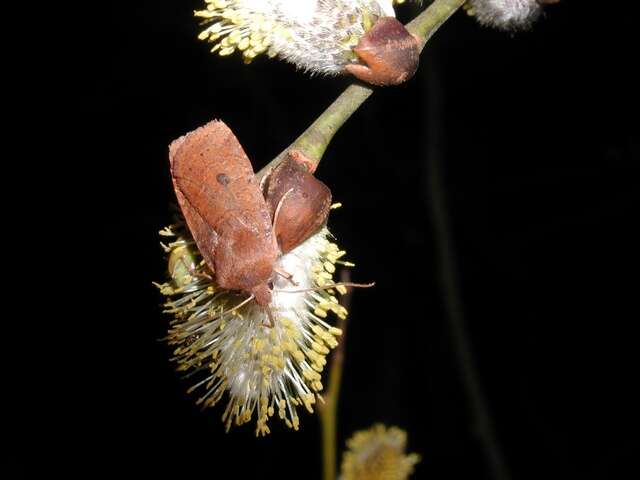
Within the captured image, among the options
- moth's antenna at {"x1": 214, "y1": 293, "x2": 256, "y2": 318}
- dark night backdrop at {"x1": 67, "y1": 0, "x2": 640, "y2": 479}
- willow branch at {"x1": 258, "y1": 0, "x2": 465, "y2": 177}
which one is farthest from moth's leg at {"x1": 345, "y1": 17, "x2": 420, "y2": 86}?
dark night backdrop at {"x1": 67, "y1": 0, "x2": 640, "y2": 479}

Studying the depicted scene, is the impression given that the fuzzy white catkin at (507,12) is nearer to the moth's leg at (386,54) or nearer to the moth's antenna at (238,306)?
the moth's leg at (386,54)

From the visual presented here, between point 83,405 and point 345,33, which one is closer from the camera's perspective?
point 345,33

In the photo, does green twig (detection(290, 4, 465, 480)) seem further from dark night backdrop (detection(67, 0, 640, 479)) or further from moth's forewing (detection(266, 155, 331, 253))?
dark night backdrop (detection(67, 0, 640, 479))

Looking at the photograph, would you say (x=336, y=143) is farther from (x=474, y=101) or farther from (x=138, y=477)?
(x=138, y=477)

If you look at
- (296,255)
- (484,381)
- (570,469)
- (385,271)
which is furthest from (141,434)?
(296,255)

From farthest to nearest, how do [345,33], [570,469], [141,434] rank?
[141,434], [570,469], [345,33]

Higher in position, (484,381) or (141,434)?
(141,434)

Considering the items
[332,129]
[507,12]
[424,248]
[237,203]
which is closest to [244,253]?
[237,203]
